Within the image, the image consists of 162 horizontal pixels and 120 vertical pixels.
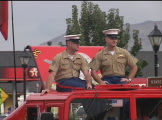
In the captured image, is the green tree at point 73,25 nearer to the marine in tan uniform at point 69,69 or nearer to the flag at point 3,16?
the marine in tan uniform at point 69,69

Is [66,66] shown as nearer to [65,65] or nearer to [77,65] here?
[65,65]

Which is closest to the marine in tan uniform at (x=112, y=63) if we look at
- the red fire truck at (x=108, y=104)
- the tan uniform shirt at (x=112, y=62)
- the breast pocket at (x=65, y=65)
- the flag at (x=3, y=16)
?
the tan uniform shirt at (x=112, y=62)

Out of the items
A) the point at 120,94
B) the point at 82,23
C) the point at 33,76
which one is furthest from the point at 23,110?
the point at 33,76

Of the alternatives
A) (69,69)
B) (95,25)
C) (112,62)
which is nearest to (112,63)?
(112,62)

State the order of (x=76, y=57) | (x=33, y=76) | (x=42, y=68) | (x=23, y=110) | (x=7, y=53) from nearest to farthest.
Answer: (x=23, y=110) < (x=76, y=57) < (x=42, y=68) < (x=33, y=76) < (x=7, y=53)

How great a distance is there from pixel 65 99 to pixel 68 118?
0.24m

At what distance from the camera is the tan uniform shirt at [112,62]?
9.71m

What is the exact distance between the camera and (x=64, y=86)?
31.2 feet

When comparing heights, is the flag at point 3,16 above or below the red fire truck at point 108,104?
above

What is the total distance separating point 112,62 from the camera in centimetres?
973

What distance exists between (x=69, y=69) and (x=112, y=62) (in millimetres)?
628

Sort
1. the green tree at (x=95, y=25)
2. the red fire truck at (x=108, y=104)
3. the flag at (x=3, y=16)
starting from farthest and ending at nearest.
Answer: the green tree at (x=95, y=25)
the red fire truck at (x=108, y=104)
the flag at (x=3, y=16)

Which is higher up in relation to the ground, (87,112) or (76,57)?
(76,57)

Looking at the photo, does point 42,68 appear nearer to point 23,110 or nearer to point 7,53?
point 23,110
